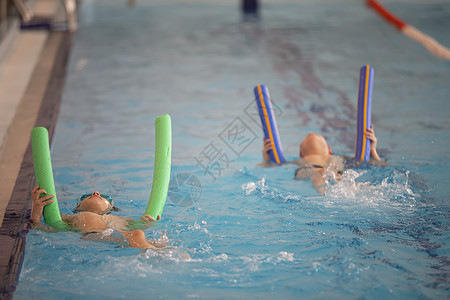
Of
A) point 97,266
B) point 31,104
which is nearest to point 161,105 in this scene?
point 31,104

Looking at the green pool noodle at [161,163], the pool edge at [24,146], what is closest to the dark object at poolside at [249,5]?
the pool edge at [24,146]

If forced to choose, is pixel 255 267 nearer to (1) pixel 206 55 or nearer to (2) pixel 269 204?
(2) pixel 269 204

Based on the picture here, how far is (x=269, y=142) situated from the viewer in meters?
5.09

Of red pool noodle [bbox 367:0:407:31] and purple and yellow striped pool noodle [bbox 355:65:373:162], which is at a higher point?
purple and yellow striped pool noodle [bbox 355:65:373:162]

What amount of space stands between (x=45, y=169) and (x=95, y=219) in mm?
495

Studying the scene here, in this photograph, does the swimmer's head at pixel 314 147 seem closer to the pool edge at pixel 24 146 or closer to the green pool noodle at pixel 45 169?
the green pool noodle at pixel 45 169

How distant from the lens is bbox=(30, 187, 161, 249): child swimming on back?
11.5ft

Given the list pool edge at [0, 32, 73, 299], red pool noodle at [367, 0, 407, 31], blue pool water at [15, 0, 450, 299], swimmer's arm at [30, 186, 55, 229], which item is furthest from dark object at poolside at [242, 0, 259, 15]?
swimmer's arm at [30, 186, 55, 229]

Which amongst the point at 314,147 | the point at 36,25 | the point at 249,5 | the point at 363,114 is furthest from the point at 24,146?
the point at 249,5

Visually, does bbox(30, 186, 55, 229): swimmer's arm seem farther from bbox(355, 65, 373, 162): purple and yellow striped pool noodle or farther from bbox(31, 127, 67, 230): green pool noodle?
bbox(355, 65, 373, 162): purple and yellow striped pool noodle

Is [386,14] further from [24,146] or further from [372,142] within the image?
[24,146]

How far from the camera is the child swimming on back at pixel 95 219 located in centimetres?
350

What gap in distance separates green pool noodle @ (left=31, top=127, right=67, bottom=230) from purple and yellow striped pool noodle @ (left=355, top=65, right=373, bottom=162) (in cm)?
272

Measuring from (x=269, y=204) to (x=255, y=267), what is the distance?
1.06 meters
